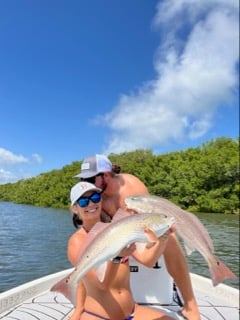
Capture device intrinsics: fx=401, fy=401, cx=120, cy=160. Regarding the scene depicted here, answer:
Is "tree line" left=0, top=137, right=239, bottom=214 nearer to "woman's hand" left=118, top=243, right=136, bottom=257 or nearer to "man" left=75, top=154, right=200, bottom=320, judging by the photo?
"man" left=75, top=154, right=200, bottom=320

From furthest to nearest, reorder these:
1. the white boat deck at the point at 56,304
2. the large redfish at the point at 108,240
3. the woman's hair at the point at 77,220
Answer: the white boat deck at the point at 56,304 < the woman's hair at the point at 77,220 < the large redfish at the point at 108,240

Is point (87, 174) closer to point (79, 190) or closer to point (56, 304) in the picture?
point (79, 190)

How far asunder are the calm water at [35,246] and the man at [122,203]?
1.85 feet

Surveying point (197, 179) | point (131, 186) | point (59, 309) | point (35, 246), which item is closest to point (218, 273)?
point (131, 186)

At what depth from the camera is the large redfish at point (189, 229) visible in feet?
5.26

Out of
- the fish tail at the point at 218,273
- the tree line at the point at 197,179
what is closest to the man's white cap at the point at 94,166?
Result: the fish tail at the point at 218,273

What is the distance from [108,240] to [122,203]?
76cm

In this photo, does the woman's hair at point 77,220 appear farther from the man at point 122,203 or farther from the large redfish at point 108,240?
the large redfish at point 108,240

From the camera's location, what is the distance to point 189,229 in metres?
1.65

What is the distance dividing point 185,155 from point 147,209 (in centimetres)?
3345

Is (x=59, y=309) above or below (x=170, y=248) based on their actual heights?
below

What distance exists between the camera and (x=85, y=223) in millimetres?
1698

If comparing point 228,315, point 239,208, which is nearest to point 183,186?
point 239,208

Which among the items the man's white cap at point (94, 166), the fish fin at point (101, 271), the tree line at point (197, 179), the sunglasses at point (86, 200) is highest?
the tree line at point (197, 179)
